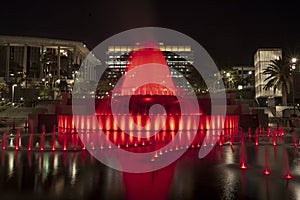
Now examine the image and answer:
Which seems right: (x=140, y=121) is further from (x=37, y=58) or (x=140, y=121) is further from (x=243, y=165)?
(x=37, y=58)

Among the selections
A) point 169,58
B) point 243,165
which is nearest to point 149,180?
point 243,165

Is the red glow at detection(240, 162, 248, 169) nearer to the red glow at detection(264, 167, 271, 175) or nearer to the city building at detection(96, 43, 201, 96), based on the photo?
the red glow at detection(264, 167, 271, 175)

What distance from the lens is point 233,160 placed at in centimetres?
1046

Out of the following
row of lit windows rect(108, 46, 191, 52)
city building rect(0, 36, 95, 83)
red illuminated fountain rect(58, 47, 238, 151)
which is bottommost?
red illuminated fountain rect(58, 47, 238, 151)

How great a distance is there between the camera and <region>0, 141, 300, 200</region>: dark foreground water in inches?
248

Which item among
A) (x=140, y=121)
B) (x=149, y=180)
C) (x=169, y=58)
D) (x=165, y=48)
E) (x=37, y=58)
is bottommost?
(x=149, y=180)

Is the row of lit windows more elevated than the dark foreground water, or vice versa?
the row of lit windows

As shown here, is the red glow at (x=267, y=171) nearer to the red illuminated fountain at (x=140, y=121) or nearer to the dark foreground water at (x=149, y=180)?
the dark foreground water at (x=149, y=180)

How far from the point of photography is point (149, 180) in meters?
7.47

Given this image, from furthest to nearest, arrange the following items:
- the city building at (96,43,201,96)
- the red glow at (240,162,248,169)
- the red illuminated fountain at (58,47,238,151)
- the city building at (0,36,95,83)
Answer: the city building at (96,43,201,96), the city building at (0,36,95,83), the red illuminated fountain at (58,47,238,151), the red glow at (240,162,248,169)

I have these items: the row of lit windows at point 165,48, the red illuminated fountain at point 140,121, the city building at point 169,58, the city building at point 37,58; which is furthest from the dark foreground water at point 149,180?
the row of lit windows at point 165,48

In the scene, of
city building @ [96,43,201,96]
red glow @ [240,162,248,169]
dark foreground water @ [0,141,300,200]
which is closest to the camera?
dark foreground water @ [0,141,300,200]

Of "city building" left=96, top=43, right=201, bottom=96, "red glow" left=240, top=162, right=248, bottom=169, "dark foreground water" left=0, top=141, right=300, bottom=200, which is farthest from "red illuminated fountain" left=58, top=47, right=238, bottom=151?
"city building" left=96, top=43, right=201, bottom=96

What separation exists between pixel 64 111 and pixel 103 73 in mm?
76399
